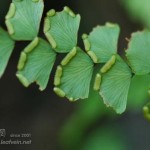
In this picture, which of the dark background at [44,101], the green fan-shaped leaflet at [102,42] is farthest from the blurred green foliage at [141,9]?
the green fan-shaped leaflet at [102,42]

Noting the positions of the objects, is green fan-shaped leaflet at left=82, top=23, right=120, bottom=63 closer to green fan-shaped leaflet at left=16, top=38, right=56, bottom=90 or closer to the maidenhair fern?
the maidenhair fern

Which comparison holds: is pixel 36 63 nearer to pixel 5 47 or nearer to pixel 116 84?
pixel 5 47

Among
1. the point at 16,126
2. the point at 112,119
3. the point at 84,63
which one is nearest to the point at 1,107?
the point at 16,126

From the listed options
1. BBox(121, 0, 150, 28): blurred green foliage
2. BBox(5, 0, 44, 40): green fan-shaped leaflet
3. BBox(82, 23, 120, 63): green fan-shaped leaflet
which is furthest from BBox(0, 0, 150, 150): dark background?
BBox(5, 0, 44, 40): green fan-shaped leaflet

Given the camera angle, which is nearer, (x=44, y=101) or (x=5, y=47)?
(x=5, y=47)

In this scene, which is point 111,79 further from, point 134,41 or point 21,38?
point 21,38

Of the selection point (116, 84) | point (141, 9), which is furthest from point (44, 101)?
point (116, 84)

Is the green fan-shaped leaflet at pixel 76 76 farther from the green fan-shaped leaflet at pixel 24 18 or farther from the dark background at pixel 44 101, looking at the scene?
the dark background at pixel 44 101
